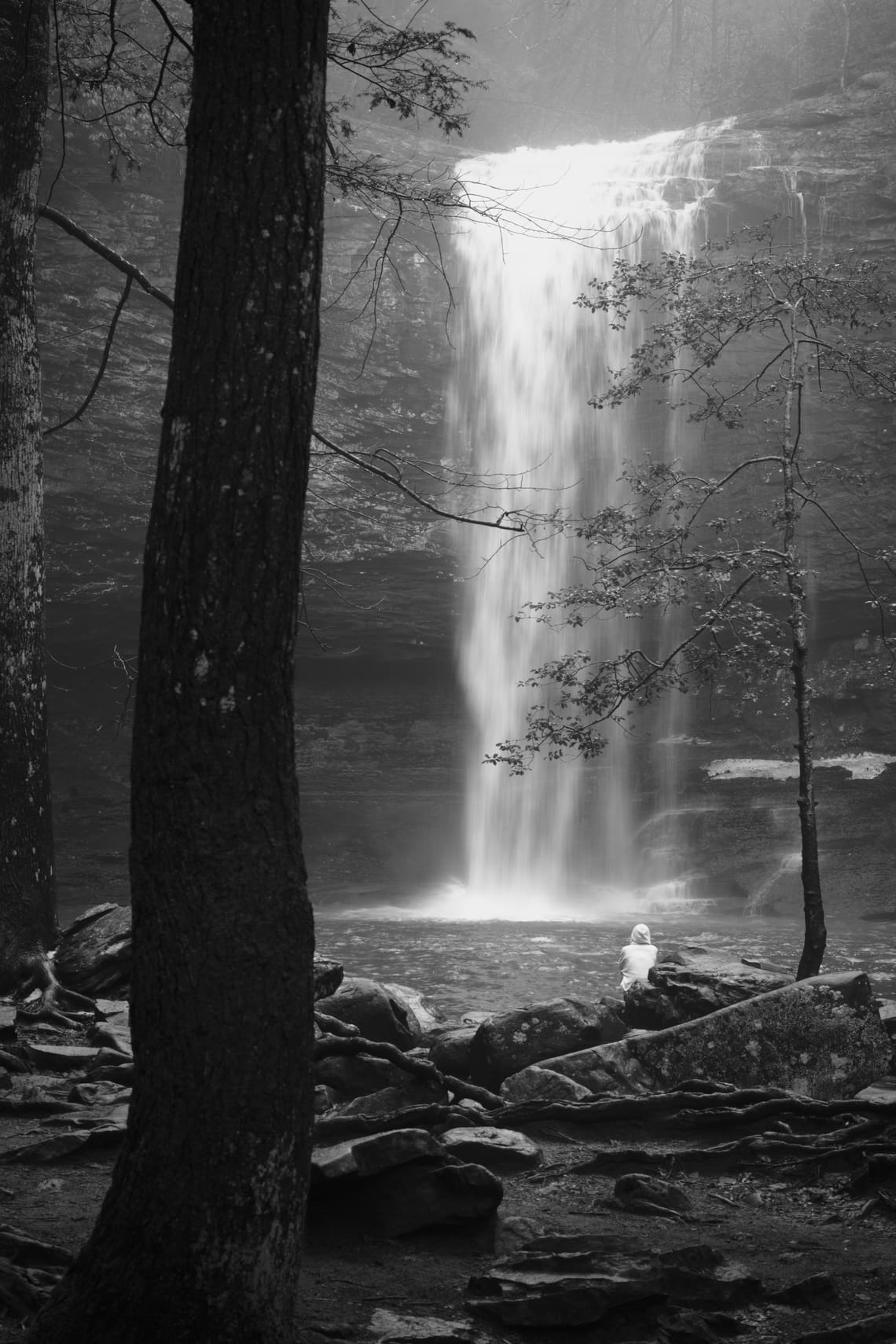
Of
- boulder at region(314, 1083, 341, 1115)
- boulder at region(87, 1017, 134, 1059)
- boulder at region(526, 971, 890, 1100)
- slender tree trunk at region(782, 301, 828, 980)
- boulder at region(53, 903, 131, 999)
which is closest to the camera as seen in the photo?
boulder at region(314, 1083, 341, 1115)

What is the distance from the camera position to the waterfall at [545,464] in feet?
85.0

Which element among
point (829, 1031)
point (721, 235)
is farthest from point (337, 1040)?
point (721, 235)

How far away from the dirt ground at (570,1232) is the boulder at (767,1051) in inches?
44.3

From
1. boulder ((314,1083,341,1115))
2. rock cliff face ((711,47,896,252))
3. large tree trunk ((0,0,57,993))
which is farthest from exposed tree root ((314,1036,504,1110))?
rock cliff face ((711,47,896,252))

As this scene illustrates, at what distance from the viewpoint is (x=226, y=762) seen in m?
3.02

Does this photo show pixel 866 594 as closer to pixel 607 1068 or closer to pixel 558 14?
pixel 607 1068

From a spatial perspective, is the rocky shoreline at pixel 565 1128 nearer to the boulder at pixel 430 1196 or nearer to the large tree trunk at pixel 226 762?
the boulder at pixel 430 1196

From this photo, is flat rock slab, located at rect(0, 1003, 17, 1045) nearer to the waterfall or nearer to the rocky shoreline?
the rocky shoreline

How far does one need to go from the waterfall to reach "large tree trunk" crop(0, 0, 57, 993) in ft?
54.1

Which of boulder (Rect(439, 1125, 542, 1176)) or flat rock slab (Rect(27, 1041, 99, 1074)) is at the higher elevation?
boulder (Rect(439, 1125, 542, 1176))

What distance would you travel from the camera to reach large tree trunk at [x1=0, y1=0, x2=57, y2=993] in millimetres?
9156

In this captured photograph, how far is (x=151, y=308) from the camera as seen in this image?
76.9 ft

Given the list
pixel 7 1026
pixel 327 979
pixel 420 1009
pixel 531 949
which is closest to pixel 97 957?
pixel 7 1026

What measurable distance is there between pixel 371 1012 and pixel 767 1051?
2793mm
